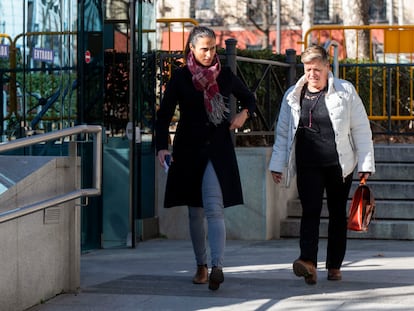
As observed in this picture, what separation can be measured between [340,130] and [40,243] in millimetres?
2213

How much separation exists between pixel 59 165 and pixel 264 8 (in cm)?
5064

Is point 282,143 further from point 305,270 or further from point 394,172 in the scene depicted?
point 394,172

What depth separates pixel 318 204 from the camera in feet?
27.3

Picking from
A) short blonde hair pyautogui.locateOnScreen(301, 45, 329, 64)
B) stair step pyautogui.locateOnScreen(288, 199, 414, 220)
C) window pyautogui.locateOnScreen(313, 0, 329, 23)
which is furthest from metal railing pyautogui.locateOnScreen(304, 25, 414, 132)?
window pyautogui.locateOnScreen(313, 0, 329, 23)

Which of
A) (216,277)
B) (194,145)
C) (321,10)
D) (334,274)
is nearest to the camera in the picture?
(216,277)

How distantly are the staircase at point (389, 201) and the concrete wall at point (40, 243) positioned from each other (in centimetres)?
414

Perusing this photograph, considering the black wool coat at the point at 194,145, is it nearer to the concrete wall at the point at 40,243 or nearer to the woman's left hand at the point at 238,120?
the woman's left hand at the point at 238,120

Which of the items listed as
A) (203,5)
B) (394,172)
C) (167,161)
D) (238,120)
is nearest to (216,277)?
(167,161)

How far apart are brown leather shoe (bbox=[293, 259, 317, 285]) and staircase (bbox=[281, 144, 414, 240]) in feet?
11.1

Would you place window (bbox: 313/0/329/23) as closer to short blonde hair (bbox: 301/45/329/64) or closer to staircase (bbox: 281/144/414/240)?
staircase (bbox: 281/144/414/240)

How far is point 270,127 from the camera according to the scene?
13.1 metres

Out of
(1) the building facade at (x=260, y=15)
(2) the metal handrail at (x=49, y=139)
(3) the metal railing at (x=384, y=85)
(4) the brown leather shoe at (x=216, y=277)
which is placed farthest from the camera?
(1) the building facade at (x=260, y=15)

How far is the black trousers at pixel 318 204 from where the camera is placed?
27.1 feet

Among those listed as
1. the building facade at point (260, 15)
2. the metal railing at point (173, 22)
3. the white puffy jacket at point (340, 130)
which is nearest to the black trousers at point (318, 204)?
the white puffy jacket at point (340, 130)
